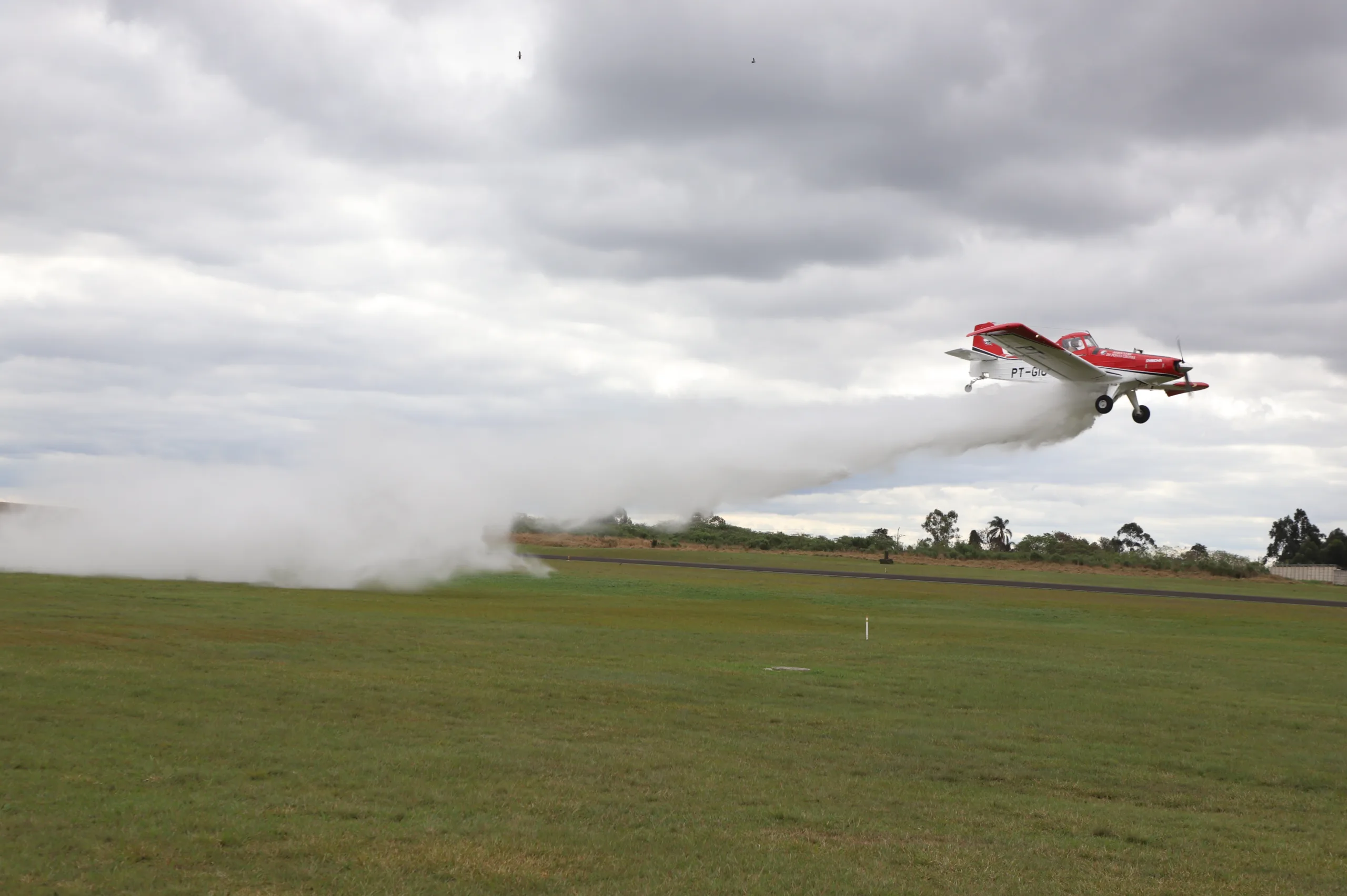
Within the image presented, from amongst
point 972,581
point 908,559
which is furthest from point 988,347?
point 908,559

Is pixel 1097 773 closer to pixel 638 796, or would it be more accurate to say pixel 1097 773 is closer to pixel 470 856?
pixel 638 796

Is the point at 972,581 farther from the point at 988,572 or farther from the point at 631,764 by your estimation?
the point at 631,764

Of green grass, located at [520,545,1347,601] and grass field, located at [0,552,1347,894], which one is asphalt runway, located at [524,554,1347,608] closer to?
green grass, located at [520,545,1347,601]

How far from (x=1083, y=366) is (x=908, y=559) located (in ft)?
289

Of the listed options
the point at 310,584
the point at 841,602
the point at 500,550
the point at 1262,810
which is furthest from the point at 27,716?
the point at 500,550

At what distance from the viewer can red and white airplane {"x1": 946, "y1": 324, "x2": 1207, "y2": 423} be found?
39250 mm

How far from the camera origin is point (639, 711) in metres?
24.5

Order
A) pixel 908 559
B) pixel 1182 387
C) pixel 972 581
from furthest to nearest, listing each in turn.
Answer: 1. pixel 908 559
2. pixel 972 581
3. pixel 1182 387

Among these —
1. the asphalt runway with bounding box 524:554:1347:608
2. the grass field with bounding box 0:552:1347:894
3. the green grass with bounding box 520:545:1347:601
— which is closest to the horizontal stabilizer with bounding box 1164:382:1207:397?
the grass field with bounding box 0:552:1347:894

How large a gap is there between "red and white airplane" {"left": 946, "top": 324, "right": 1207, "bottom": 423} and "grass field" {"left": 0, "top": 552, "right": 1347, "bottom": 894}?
984 centimetres

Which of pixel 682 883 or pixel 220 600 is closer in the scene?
pixel 682 883

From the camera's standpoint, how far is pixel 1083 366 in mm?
40375

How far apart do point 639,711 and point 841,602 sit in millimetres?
44158

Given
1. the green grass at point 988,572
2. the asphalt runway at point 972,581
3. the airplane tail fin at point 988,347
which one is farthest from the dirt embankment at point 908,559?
the airplane tail fin at point 988,347
